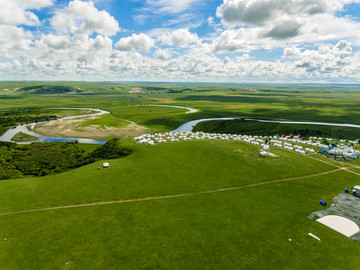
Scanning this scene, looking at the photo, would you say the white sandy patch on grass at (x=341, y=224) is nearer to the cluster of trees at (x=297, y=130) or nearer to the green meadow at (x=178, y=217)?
the green meadow at (x=178, y=217)

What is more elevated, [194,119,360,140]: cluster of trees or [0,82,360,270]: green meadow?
[0,82,360,270]: green meadow

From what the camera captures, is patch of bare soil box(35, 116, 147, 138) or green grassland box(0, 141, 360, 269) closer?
green grassland box(0, 141, 360, 269)

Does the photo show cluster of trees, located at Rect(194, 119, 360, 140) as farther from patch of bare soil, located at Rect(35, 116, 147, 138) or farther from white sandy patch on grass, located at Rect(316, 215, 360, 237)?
white sandy patch on grass, located at Rect(316, 215, 360, 237)

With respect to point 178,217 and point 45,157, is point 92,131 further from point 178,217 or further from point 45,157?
point 178,217

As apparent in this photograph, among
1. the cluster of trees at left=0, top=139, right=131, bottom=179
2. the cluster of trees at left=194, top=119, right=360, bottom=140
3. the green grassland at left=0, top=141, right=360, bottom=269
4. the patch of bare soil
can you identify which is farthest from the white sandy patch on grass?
the patch of bare soil

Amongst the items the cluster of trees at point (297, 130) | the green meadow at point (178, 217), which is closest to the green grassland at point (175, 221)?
the green meadow at point (178, 217)
